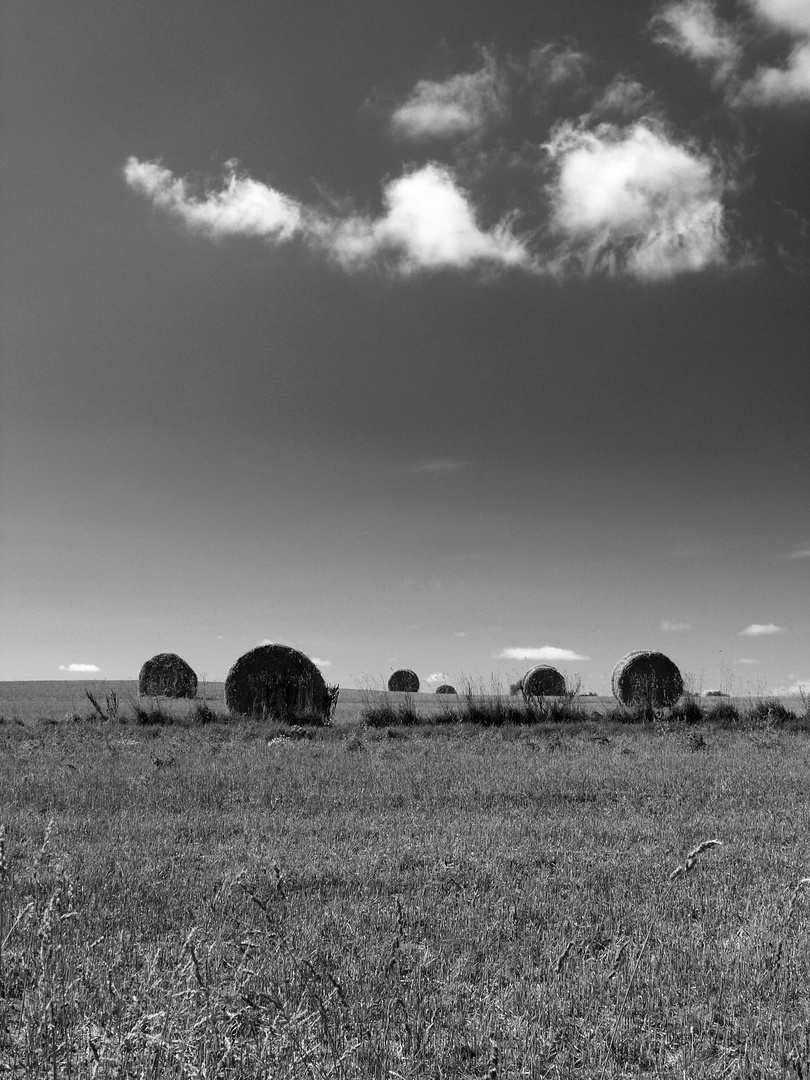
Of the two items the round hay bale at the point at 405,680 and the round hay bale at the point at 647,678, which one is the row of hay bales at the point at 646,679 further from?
the round hay bale at the point at 405,680

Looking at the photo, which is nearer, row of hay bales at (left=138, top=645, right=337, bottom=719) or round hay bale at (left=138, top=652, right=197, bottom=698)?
row of hay bales at (left=138, top=645, right=337, bottom=719)

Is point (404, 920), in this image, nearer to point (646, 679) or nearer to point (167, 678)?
point (646, 679)

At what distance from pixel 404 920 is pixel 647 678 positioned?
88.0ft

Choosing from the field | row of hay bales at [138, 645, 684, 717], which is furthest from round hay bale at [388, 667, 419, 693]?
the field

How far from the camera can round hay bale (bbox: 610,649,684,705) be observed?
30.8 m

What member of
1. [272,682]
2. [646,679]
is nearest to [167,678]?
[272,682]

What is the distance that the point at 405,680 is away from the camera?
50.5 m

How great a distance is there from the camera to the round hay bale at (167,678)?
39.9m

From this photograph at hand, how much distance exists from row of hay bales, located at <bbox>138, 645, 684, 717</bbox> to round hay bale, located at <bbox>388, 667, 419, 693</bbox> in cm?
1028

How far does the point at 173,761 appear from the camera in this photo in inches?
570

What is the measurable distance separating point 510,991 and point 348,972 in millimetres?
973

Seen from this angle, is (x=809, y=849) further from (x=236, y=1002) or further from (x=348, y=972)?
(x=236, y=1002)

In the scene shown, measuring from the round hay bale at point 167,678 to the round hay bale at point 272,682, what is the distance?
44.8ft

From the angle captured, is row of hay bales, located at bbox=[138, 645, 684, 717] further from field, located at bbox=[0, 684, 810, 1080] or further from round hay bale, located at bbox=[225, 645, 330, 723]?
field, located at bbox=[0, 684, 810, 1080]
